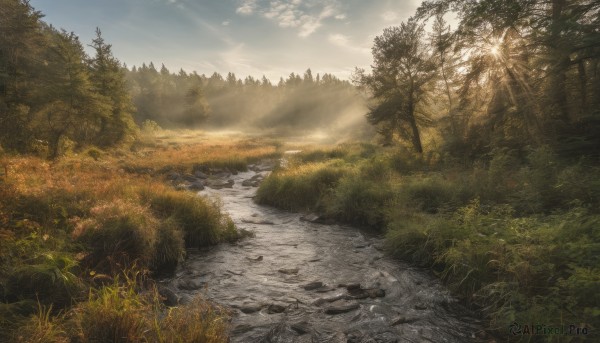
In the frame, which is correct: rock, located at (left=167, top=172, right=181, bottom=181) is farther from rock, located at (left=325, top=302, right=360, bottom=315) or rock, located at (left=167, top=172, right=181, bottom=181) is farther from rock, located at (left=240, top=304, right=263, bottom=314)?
rock, located at (left=325, top=302, right=360, bottom=315)

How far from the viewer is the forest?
5352 millimetres

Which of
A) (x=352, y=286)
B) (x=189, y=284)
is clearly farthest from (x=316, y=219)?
(x=189, y=284)

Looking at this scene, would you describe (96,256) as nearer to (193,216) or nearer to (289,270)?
(193,216)

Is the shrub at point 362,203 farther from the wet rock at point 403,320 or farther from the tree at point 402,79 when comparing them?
the tree at point 402,79

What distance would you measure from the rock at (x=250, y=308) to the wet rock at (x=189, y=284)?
150 centimetres

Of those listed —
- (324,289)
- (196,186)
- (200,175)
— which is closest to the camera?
(324,289)

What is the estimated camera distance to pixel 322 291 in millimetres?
7645

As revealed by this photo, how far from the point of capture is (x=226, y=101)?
361 ft

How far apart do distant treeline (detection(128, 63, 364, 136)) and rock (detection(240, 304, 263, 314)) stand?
246 ft

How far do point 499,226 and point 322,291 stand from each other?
472 centimetres

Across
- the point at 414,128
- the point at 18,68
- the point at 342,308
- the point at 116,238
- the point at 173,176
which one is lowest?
the point at 342,308

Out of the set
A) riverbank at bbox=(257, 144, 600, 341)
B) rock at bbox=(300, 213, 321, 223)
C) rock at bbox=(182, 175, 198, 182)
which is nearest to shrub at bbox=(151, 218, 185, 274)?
rock at bbox=(300, 213, 321, 223)

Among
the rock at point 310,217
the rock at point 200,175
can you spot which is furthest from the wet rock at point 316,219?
the rock at point 200,175

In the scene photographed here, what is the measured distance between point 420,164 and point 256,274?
14.8m
